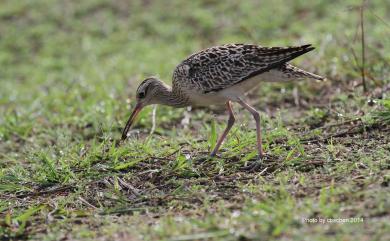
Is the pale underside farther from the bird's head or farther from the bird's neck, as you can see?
the bird's head

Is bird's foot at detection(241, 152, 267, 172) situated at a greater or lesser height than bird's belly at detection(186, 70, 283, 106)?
lesser

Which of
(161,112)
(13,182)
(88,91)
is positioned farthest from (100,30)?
(13,182)

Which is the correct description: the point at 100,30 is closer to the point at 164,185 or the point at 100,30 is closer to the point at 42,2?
the point at 42,2

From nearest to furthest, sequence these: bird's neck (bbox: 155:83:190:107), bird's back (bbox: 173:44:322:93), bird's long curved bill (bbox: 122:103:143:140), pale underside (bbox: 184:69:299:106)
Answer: bird's back (bbox: 173:44:322:93), pale underside (bbox: 184:69:299:106), bird's neck (bbox: 155:83:190:107), bird's long curved bill (bbox: 122:103:143:140)

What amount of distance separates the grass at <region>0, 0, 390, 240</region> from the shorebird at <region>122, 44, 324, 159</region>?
366 millimetres

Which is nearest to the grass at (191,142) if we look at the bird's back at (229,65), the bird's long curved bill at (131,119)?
the bird's long curved bill at (131,119)

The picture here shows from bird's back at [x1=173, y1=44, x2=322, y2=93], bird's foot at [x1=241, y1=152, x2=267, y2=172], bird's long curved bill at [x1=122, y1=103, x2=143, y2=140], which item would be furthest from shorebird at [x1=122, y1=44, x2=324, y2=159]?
bird's long curved bill at [x1=122, y1=103, x2=143, y2=140]

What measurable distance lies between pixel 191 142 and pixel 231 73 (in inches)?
39.4

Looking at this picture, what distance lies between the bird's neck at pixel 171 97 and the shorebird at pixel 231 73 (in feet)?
0.13

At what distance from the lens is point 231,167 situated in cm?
701

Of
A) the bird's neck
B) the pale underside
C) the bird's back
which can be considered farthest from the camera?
the bird's neck

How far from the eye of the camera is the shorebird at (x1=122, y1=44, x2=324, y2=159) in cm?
738

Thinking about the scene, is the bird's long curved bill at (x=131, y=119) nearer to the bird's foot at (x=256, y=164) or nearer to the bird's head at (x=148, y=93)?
the bird's head at (x=148, y=93)

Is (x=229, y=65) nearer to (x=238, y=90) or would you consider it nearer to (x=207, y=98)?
(x=238, y=90)
